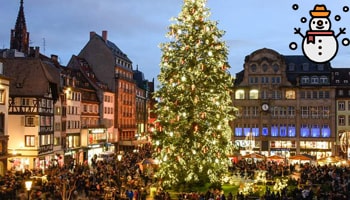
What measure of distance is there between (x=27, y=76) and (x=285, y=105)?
3916 cm

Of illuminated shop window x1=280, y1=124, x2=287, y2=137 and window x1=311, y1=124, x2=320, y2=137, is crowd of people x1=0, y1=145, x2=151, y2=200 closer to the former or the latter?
illuminated shop window x1=280, y1=124, x2=287, y2=137

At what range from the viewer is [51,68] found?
2254 inches

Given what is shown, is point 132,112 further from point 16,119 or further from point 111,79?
point 16,119

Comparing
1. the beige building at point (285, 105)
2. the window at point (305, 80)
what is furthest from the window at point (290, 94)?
the window at point (305, 80)

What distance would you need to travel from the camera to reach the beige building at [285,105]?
2899 inches

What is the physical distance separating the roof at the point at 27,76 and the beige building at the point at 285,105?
3208cm

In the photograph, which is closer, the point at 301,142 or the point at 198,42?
the point at 198,42

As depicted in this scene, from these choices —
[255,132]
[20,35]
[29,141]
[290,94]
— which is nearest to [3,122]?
[29,141]

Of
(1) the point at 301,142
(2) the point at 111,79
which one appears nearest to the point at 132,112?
(2) the point at 111,79

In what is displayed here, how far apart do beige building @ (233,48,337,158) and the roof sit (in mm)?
32082

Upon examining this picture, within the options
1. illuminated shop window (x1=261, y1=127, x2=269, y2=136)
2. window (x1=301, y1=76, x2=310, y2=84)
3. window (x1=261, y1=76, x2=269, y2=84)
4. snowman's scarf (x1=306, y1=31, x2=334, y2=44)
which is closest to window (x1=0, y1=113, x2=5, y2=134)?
snowman's scarf (x1=306, y1=31, x2=334, y2=44)

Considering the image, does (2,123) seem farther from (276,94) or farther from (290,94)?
(290,94)

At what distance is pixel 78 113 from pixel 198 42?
38.3 metres

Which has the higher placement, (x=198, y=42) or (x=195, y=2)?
(x=195, y=2)
